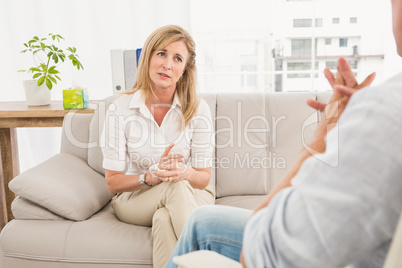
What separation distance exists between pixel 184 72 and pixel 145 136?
354 millimetres

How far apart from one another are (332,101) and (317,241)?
1.00 feet

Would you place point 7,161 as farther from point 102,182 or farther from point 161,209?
point 161,209

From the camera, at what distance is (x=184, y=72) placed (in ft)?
6.03

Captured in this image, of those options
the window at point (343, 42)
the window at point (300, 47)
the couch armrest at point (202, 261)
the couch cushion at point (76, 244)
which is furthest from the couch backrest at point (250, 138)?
the window at point (343, 42)

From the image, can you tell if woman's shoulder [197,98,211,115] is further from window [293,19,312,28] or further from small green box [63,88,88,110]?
window [293,19,312,28]

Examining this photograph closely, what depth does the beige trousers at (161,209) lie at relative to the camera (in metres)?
1.42

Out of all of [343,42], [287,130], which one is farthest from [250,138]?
[343,42]

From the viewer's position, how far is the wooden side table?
7.20 ft

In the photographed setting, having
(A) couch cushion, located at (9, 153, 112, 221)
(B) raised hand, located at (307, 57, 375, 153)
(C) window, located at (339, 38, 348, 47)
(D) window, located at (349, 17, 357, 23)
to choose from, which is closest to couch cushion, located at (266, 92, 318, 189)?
(A) couch cushion, located at (9, 153, 112, 221)

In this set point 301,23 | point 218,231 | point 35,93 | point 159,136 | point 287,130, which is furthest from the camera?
point 301,23

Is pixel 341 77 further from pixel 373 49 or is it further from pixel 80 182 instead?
pixel 373 49

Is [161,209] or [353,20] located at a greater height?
[353,20]

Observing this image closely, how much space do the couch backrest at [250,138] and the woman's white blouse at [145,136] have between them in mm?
204

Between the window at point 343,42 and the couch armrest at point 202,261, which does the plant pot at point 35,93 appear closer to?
the couch armrest at point 202,261
